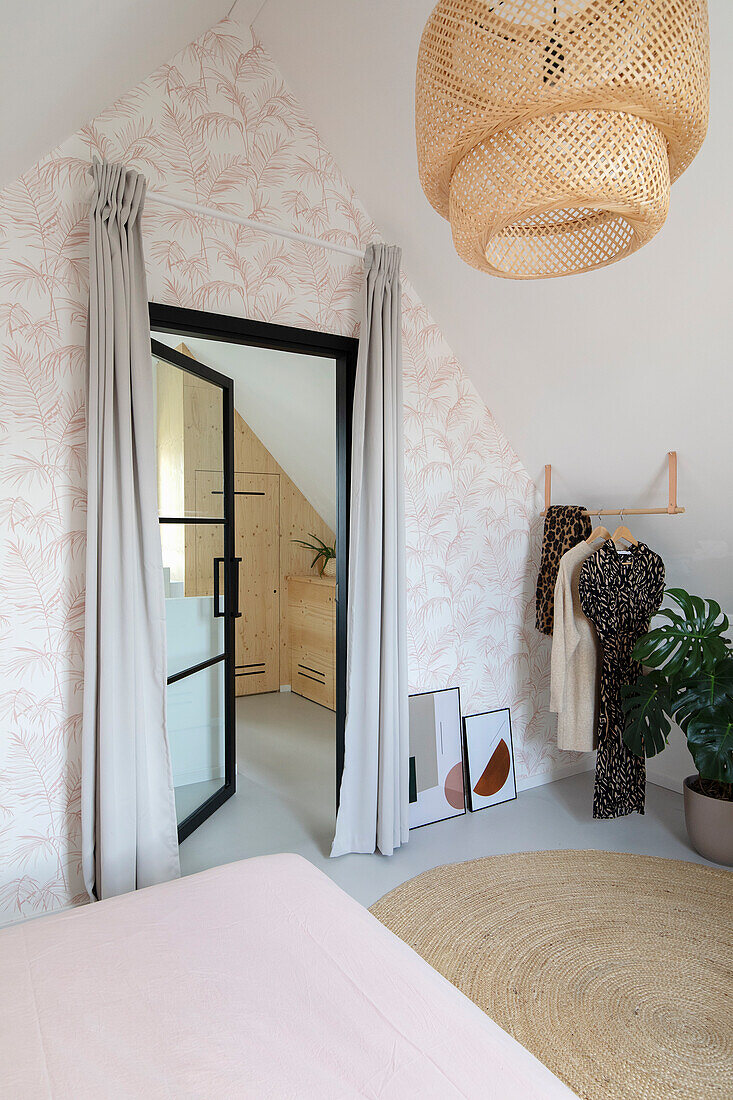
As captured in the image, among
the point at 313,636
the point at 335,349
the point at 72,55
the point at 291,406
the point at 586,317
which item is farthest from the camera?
the point at 313,636

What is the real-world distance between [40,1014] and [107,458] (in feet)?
4.99

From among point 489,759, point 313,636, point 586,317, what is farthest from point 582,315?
point 313,636

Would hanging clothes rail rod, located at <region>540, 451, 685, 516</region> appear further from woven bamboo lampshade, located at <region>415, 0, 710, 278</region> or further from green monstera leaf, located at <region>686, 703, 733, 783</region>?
woven bamboo lampshade, located at <region>415, 0, 710, 278</region>

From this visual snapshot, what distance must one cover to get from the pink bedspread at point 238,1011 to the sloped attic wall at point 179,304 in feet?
2.98

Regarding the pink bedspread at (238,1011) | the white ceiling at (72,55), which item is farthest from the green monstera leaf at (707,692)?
the white ceiling at (72,55)

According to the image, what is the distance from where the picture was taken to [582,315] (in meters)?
2.62

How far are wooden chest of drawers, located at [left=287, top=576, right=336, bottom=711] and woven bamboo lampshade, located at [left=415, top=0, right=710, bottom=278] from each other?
Answer: 12.8 feet

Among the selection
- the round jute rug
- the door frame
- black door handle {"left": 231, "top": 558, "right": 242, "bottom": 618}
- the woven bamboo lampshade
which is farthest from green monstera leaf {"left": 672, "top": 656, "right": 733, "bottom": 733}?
the woven bamboo lampshade

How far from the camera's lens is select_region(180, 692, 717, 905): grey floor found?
274 centimetres

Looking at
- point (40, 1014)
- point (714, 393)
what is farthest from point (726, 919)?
point (40, 1014)

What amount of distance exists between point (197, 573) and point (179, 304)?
112cm

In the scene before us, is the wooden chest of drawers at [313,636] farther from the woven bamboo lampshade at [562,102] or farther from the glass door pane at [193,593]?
the woven bamboo lampshade at [562,102]

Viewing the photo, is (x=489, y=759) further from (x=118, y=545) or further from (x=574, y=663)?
(x=118, y=545)

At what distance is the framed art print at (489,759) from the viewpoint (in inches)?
130
